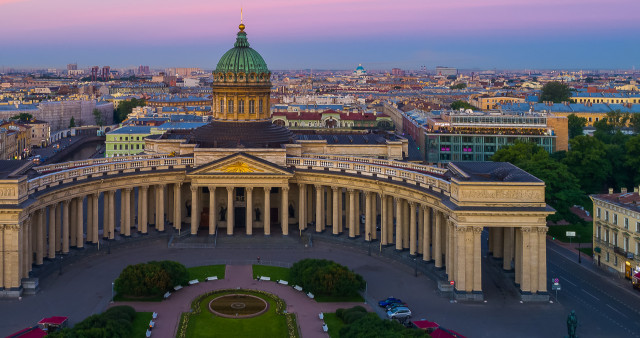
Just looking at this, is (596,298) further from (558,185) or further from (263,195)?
(263,195)

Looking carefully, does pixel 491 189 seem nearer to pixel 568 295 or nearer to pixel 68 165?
pixel 568 295

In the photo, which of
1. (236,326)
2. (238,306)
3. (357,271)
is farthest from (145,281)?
(357,271)

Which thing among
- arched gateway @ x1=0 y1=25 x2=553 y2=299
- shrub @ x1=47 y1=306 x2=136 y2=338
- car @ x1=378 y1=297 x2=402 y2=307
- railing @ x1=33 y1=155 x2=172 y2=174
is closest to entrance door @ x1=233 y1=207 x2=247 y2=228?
arched gateway @ x1=0 y1=25 x2=553 y2=299

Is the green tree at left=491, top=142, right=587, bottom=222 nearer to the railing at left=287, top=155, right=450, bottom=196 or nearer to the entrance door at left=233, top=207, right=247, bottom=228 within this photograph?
the railing at left=287, top=155, right=450, bottom=196

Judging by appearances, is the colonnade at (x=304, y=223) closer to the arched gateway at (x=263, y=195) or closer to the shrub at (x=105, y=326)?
the arched gateway at (x=263, y=195)

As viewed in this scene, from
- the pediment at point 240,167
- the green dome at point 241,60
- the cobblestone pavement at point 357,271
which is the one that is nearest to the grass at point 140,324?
the cobblestone pavement at point 357,271
